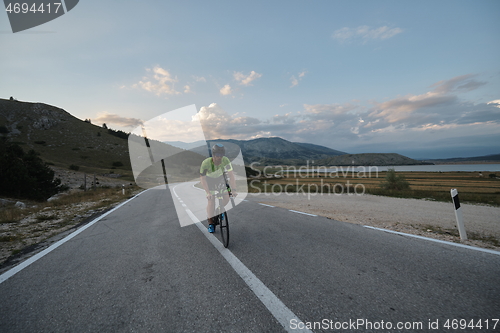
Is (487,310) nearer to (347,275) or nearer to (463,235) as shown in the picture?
(347,275)

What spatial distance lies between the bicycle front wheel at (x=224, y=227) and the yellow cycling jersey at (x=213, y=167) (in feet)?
3.54

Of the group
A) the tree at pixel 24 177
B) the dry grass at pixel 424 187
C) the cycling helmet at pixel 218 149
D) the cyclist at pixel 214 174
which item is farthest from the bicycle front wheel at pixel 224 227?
the tree at pixel 24 177

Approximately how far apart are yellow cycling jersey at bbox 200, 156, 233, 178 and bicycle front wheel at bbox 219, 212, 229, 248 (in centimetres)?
108

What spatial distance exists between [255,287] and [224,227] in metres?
2.50

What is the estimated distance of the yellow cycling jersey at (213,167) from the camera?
18.0 ft

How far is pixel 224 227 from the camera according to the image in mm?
5328

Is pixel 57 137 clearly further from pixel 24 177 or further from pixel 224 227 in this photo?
pixel 224 227

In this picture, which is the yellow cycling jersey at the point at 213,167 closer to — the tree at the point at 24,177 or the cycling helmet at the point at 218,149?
the cycling helmet at the point at 218,149

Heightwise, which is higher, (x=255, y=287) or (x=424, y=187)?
(x=255, y=287)

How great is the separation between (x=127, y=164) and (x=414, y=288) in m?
90.9

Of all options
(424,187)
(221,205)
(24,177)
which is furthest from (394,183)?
(24,177)

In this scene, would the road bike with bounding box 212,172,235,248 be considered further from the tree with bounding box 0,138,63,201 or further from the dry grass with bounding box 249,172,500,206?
the tree with bounding box 0,138,63,201

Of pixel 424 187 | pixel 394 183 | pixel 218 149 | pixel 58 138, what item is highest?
pixel 58 138

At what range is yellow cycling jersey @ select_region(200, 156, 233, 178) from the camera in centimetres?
550
